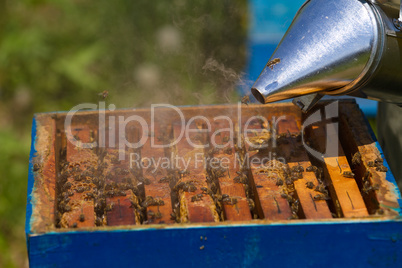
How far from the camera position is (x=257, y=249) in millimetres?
2295

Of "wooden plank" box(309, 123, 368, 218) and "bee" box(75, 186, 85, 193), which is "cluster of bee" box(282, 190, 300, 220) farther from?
"bee" box(75, 186, 85, 193)

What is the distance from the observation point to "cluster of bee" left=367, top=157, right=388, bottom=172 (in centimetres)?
260

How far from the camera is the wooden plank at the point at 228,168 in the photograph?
2471mm

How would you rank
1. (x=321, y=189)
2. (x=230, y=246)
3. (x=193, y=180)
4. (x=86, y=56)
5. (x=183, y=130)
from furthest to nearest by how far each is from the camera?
1. (x=86, y=56)
2. (x=183, y=130)
3. (x=193, y=180)
4. (x=321, y=189)
5. (x=230, y=246)

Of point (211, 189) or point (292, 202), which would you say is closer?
point (292, 202)

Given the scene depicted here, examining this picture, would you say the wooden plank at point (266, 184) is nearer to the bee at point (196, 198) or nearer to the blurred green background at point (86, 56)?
the bee at point (196, 198)

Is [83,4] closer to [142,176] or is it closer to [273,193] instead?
[142,176]

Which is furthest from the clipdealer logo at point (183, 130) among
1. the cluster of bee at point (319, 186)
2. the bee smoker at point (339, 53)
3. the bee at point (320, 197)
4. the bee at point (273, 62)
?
the bee at point (273, 62)

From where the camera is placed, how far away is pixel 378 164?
8.65ft

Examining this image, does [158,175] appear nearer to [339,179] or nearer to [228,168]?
[228,168]

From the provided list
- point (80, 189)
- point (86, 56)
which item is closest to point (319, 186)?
point (80, 189)

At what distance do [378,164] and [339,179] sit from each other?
0.70ft

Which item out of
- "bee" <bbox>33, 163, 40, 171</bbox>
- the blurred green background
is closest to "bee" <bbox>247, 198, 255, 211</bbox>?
"bee" <bbox>33, 163, 40, 171</bbox>

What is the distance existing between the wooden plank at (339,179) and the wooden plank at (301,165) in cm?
7
